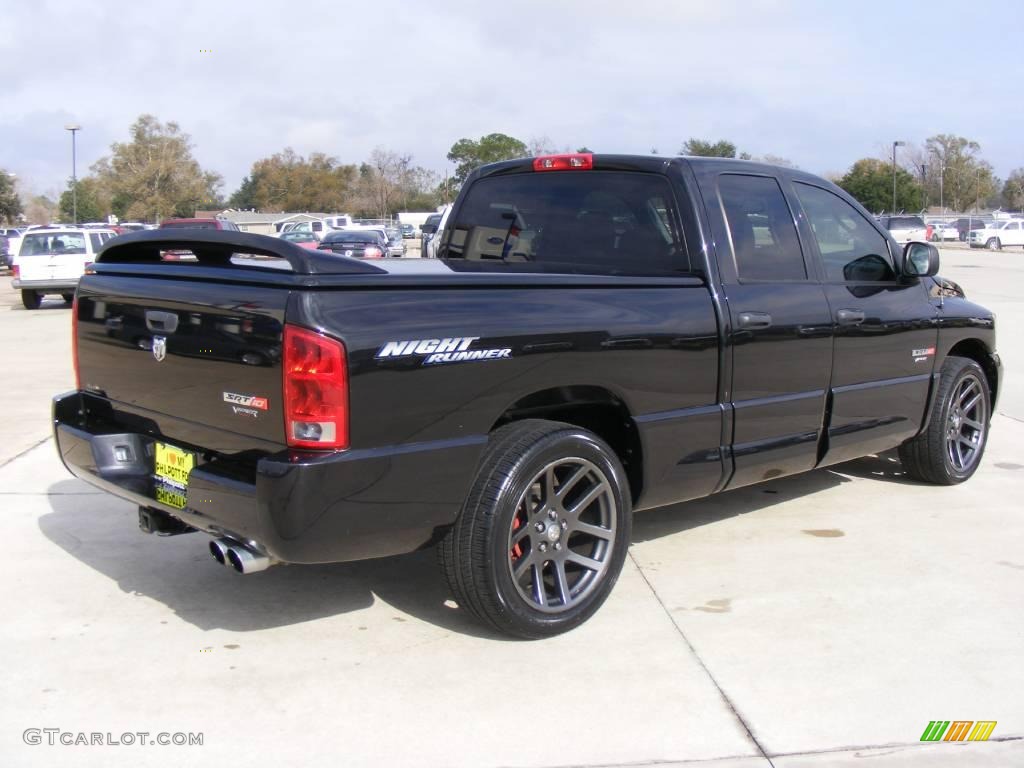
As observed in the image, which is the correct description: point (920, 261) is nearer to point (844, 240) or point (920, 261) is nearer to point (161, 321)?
point (844, 240)

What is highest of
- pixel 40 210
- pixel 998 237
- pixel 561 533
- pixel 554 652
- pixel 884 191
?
pixel 884 191

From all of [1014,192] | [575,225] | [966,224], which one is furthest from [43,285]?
[1014,192]

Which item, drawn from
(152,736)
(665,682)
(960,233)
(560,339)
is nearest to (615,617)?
(665,682)

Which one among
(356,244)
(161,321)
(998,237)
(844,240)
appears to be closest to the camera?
(161,321)

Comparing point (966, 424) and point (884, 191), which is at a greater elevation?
point (884, 191)

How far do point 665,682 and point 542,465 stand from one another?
0.92 meters

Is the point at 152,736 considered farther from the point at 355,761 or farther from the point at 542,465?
the point at 542,465

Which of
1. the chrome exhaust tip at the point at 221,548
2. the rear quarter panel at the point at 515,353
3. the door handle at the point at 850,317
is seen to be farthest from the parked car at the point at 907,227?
the chrome exhaust tip at the point at 221,548

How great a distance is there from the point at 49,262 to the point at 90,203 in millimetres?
80475

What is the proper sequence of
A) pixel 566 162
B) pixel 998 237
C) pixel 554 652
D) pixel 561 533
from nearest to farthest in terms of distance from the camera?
pixel 554 652
pixel 561 533
pixel 566 162
pixel 998 237

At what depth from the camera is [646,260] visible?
190 inches

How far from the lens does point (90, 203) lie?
9494cm

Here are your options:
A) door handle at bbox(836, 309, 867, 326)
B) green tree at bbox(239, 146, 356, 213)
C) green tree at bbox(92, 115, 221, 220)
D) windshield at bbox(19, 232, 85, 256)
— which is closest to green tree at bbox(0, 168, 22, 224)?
green tree at bbox(92, 115, 221, 220)

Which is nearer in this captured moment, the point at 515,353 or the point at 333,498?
the point at 333,498
